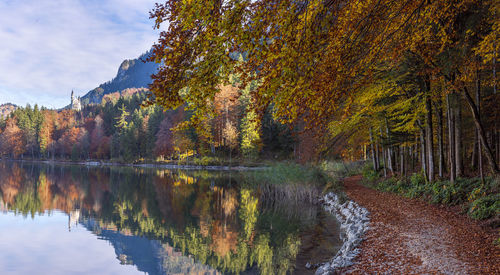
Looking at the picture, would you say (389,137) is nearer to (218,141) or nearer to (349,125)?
(349,125)

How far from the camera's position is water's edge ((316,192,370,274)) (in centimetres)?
687

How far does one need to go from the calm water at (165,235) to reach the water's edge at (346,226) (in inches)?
20.6

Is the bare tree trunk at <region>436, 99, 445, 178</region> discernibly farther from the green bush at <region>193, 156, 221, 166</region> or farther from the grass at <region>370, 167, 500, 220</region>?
the green bush at <region>193, 156, 221, 166</region>

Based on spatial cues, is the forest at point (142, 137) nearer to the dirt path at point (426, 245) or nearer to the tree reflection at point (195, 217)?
the tree reflection at point (195, 217)

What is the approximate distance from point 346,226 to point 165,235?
7.65 meters

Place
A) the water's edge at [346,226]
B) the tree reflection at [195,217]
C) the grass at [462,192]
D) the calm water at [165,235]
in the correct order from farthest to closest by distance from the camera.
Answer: the tree reflection at [195,217], the calm water at [165,235], the grass at [462,192], the water's edge at [346,226]

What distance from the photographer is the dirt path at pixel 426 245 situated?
18.3 ft

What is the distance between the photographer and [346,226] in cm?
1180

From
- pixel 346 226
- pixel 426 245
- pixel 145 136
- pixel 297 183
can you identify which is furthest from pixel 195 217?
pixel 145 136

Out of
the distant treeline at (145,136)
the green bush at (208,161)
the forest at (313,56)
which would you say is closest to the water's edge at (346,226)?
the forest at (313,56)

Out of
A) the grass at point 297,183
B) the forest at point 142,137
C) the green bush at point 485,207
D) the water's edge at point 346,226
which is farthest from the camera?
the forest at point 142,137

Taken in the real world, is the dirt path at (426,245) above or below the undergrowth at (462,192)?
below

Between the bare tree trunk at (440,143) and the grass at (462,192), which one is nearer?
the grass at (462,192)

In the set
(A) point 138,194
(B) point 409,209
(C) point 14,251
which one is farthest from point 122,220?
(B) point 409,209
